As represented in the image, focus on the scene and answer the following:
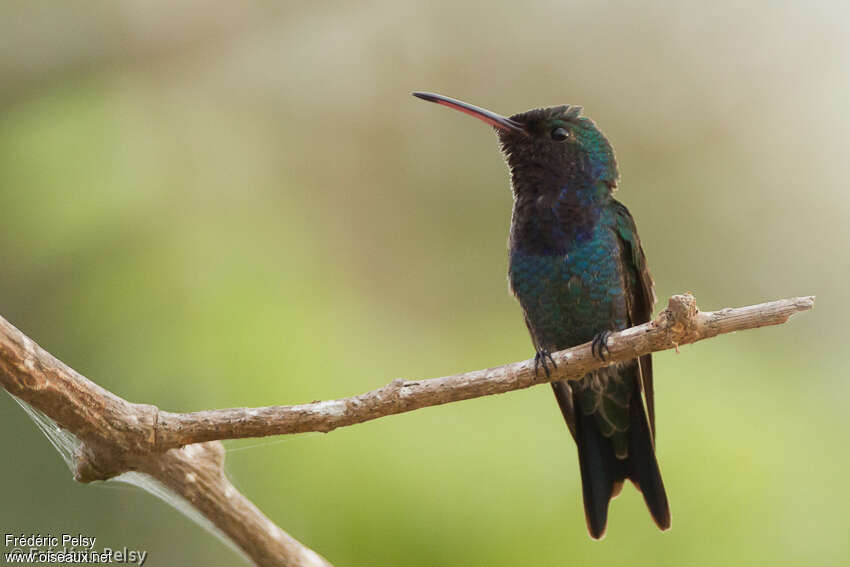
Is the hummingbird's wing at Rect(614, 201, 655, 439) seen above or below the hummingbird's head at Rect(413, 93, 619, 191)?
below

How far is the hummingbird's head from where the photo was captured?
348 cm

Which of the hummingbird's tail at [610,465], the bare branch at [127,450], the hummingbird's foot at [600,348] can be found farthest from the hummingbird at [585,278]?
the bare branch at [127,450]

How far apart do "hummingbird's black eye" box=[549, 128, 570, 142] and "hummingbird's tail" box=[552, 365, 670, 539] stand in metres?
0.97

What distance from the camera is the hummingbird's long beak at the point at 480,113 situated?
3.49 metres

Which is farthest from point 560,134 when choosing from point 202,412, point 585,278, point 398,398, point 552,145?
point 202,412

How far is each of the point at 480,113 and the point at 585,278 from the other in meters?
0.77

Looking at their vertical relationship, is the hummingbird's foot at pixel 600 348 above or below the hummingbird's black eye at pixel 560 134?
below

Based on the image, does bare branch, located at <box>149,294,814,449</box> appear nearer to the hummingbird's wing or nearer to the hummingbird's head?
the hummingbird's wing

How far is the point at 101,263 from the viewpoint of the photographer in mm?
3807

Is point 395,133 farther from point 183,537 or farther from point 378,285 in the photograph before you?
point 183,537

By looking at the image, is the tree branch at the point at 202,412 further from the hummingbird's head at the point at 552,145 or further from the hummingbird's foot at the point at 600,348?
the hummingbird's head at the point at 552,145

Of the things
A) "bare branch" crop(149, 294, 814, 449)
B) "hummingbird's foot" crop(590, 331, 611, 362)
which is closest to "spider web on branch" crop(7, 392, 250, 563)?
"bare branch" crop(149, 294, 814, 449)

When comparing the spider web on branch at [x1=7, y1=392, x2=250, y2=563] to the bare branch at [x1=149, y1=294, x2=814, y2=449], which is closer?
the bare branch at [x1=149, y1=294, x2=814, y2=449]

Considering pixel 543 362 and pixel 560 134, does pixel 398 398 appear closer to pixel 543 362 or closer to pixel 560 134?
pixel 543 362
